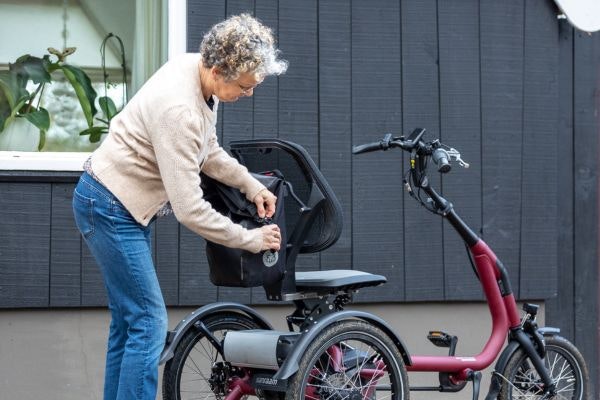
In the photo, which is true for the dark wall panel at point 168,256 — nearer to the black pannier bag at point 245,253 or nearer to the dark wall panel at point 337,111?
the dark wall panel at point 337,111

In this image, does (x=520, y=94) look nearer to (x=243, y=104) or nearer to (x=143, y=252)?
(x=243, y=104)

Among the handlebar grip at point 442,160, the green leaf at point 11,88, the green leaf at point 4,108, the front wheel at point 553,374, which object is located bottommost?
the front wheel at point 553,374

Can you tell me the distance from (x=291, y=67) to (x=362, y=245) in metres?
0.94

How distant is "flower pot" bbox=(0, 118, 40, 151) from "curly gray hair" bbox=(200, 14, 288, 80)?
1873mm

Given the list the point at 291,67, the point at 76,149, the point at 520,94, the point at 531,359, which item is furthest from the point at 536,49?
the point at 76,149

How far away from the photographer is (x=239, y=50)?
355 centimetres

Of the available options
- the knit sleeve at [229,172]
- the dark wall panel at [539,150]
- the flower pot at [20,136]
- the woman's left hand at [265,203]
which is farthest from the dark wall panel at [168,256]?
the dark wall panel at [539,150]

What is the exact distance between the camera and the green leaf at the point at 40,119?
527cm

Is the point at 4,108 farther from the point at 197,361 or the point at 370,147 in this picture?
the point at 370,147

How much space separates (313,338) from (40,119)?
7.30 ft

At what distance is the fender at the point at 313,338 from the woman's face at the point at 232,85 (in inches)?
32.5

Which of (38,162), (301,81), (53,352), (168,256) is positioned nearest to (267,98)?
(301,81)

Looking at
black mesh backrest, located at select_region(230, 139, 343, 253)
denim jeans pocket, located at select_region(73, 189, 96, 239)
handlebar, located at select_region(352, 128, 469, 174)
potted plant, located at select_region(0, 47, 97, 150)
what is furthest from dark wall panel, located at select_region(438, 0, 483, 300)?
denim jeans pocket, located at select_region(73, 189, 96, 239)

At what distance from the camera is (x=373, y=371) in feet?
12.7
